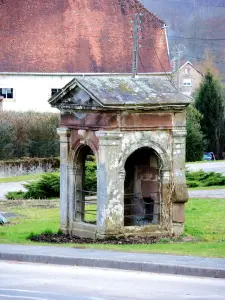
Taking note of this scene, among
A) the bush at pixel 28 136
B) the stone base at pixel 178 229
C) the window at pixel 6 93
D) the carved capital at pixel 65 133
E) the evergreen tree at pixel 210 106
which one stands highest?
the window at pixel 6 93

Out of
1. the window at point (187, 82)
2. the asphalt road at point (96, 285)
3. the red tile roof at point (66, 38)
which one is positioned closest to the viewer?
the asphalt road at point (96, 285)

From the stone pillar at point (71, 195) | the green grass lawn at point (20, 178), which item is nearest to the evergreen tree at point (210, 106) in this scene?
the green grass lawn at point (20, 178)

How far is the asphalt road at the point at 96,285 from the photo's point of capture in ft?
44.1

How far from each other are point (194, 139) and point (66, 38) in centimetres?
1304

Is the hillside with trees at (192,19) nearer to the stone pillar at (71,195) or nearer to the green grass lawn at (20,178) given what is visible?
the green grass lawn at (20,178)

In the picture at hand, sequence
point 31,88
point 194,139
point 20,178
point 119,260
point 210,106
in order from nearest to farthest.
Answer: point 119,260 → point 20,178 → point 194,139 → point 210,106 → point 31,88

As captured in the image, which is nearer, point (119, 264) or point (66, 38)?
point (119, 264)

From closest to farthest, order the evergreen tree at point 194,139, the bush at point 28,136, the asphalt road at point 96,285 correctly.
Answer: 1. the asphalt road at point 96,285
2. the bush at point 28,136
3. the evergreen tree at point 194,139

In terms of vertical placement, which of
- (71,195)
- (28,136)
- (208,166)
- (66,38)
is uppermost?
(66,38)

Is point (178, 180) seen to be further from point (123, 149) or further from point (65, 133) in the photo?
point (65, 133)

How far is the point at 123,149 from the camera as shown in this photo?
791 inches

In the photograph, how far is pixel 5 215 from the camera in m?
27.9

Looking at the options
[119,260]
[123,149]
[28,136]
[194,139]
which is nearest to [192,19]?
[194,139]

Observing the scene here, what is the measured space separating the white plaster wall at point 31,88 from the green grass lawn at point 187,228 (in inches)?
1390
